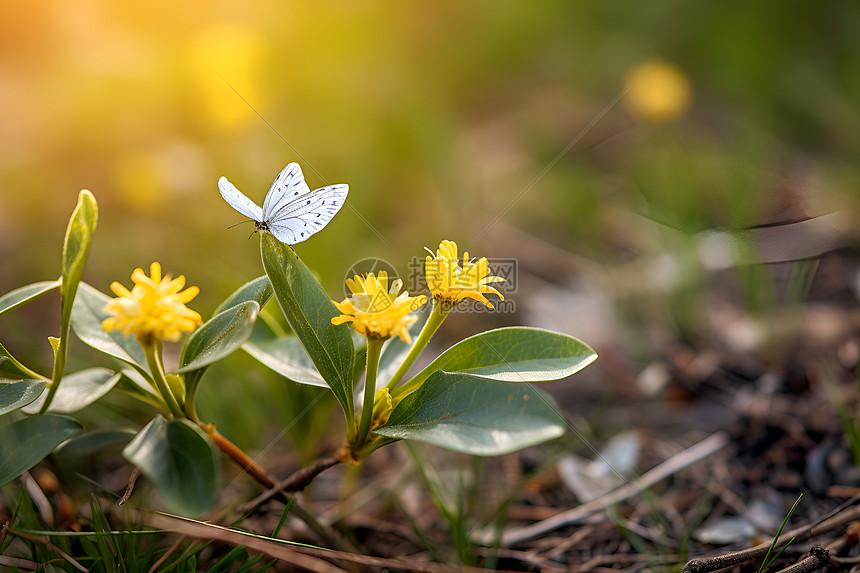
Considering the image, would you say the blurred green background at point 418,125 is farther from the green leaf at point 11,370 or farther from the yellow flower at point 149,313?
the yellow flower at point 149,313

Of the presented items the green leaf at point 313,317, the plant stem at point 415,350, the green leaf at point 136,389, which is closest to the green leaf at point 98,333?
the green leaf at point 136,389

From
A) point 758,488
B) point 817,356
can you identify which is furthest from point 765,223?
point 758,488

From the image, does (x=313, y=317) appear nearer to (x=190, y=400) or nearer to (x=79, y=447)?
(x=190, y=400)

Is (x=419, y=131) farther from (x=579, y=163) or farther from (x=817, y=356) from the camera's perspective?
(x=817, y=356)

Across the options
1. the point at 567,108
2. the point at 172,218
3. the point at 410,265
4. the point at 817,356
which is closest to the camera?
the point at 817,356

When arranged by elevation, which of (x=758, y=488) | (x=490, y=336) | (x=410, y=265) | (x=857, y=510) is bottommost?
(x=758, y=488)

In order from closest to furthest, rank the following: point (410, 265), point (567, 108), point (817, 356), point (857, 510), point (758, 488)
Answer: point (857, 510) < point (758, 488) < point (817, 356) < point (410, 265) < point (567, 108)

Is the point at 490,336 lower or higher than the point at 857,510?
higher
